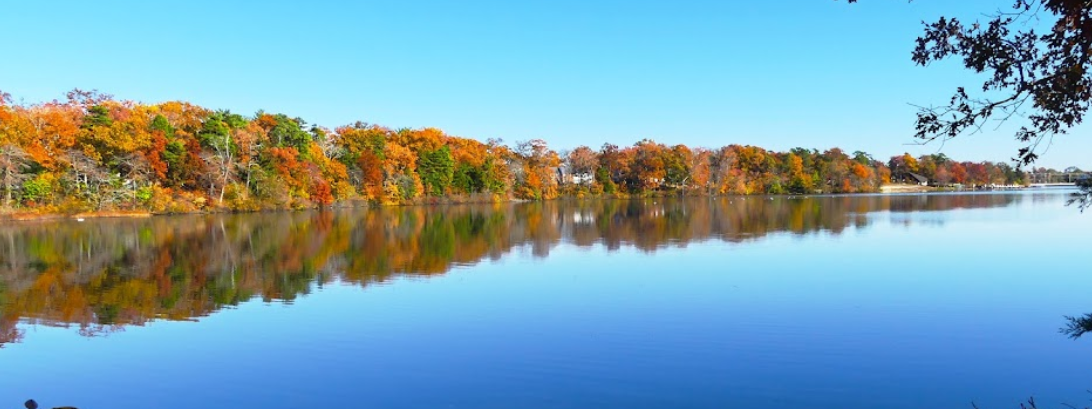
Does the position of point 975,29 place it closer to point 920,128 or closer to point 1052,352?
point 920,128

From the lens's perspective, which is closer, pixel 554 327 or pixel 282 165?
pixel 554 327

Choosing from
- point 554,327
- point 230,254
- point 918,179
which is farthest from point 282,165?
point 918,179

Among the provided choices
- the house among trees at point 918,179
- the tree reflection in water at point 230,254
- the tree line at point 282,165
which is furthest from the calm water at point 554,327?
the house among trees at point 918,179

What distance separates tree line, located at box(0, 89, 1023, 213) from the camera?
32750 millimetres

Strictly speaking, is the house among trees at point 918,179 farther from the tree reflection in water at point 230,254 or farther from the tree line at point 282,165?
the tree reflection in water at point 230,254

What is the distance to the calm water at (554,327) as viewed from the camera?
19.9 ft

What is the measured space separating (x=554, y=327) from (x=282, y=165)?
1446 inches

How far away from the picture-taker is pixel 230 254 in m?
17.2

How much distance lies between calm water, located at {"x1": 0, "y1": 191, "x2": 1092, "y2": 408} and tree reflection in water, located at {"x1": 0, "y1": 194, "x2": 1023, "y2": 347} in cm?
11

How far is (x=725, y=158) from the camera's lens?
75.8m

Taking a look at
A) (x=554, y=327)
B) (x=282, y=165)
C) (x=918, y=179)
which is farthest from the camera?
(x=918, y=179)

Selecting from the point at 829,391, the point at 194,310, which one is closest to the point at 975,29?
the point at 829,391

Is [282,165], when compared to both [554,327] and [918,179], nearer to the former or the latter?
[554,327]

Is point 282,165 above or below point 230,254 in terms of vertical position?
above
